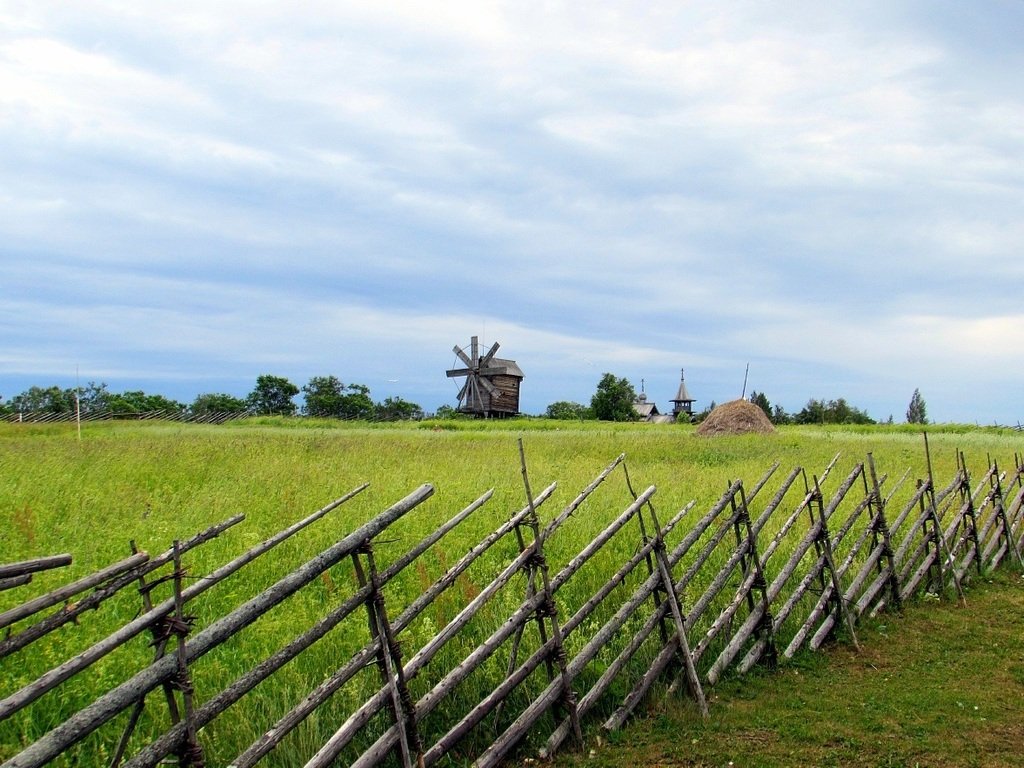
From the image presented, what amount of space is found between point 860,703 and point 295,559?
468 centimetres

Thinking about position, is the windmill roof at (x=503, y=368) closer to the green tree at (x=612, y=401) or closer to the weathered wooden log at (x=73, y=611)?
the green tree at (x=612, y=401)

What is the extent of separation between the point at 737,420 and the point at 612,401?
A: 86.7ft

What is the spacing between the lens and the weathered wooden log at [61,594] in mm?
2984

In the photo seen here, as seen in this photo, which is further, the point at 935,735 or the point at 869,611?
the point at 869,611

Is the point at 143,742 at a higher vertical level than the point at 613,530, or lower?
lower

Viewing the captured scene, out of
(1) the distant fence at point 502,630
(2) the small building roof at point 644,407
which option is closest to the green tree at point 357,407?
(2) the small building roof at point 644,407

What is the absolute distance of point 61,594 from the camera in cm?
328

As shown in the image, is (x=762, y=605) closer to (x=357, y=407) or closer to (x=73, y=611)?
(x=73, y=611)

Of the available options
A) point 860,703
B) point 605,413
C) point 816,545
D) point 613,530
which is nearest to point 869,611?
point 816,545

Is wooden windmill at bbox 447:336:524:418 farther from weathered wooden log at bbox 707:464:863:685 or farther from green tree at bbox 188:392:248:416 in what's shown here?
weathered wooden log at bbox 707:464:863:685

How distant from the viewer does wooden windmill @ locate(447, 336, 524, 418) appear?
1859 inches

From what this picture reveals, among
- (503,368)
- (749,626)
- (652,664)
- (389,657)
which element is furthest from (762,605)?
(503,368)

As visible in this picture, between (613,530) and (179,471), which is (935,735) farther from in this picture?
(179,471)

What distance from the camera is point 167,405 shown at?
4756 cm
